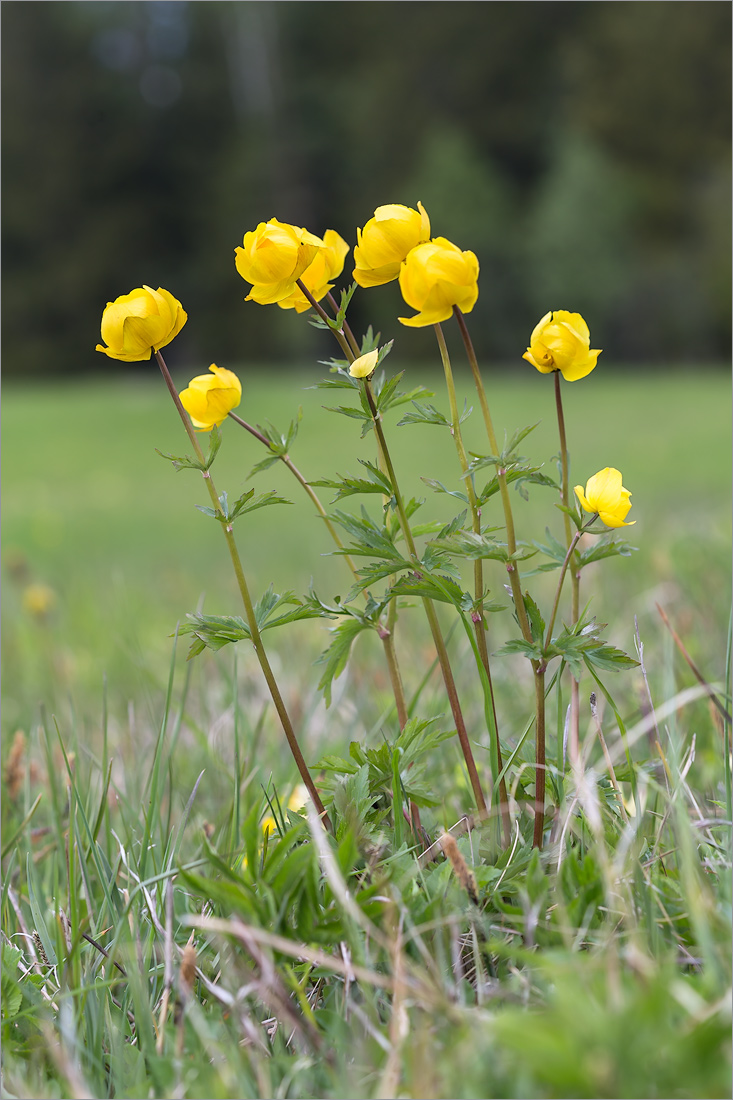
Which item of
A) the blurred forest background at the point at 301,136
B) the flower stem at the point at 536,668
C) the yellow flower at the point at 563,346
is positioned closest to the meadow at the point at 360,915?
the flower stem at the point at 536,668

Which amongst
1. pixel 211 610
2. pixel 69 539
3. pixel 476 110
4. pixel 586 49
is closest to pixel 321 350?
pixel 476 110

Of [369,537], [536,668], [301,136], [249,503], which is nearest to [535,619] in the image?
[536,668]

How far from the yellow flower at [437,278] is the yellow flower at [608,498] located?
0.56 feet

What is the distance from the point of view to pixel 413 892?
0.61 m

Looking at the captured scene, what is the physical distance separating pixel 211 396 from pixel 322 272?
0.14 m

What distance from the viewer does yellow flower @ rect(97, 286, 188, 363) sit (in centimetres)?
67

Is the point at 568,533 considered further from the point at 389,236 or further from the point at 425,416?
the point at 389,236

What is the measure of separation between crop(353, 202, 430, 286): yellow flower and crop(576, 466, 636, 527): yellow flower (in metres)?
0.23

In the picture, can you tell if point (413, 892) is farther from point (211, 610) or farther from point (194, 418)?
point (211, 610)

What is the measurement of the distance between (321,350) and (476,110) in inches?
293

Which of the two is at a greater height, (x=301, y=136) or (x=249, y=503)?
(x=301, y=136)

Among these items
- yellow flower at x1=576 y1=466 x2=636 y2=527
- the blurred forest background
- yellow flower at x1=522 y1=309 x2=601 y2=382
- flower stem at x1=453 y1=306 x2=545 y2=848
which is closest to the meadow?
flower stem at x1=453 y1=306 x2=545 y2=848

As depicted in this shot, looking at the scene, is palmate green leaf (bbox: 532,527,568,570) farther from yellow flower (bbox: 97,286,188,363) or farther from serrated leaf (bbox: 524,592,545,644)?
yellow flower (bbox: 97,286,188,363)

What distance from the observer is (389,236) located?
0.67 metres
